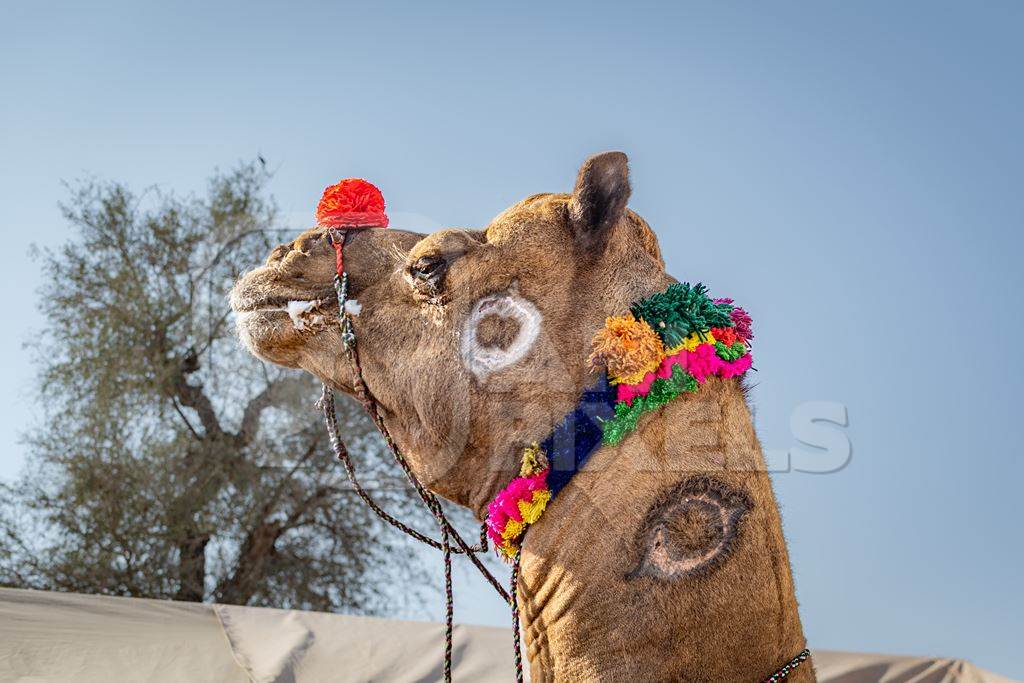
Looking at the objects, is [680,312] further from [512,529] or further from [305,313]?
[305,313]

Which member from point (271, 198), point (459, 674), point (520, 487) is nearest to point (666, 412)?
point (520, 487)

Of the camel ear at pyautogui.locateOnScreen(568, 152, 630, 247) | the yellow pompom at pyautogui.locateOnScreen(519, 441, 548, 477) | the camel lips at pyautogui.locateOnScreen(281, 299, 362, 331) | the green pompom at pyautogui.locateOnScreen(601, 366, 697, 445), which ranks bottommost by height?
the yellow pompom at pyautogui.locateOnScreen(519, 441, 548, 477)

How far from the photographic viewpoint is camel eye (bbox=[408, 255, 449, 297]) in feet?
11.2

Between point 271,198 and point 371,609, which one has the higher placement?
point 271,198

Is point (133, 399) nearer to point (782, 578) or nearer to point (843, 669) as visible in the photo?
point (843, 669)

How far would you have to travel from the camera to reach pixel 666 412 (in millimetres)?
3207

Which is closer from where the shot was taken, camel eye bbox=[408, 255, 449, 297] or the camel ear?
the camel ear

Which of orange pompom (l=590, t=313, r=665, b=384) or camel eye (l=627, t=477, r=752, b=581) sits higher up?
orange pompom (l=590, t=313, r=665, b=384)

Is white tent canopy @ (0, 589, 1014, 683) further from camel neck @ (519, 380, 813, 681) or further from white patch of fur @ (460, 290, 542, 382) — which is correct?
white patch of fur @ (460, 290, 542, 382)

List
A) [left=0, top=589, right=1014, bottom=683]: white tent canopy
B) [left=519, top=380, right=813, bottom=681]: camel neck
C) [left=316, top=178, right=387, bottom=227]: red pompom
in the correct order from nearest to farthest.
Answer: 1. [left=519, top=380, right=813, bottom=681]: camel neck
2. [left=316, top=178, right=387, bottom=227]: red pompom
3. [left=0, top=589, right=1014, bottom=683]: white tent canopy

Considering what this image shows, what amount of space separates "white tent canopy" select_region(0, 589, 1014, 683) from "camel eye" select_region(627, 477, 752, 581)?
128 inches

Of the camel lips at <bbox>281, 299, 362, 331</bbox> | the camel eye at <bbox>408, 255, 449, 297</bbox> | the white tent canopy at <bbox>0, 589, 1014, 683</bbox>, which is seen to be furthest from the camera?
the white tent canopy at <bbox>0, 589, 1014, 683</bbox>

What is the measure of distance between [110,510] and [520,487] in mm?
10918

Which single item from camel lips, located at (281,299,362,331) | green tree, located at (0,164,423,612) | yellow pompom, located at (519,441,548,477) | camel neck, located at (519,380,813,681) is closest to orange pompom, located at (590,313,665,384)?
camel neck, located at (519,380,813,681)
